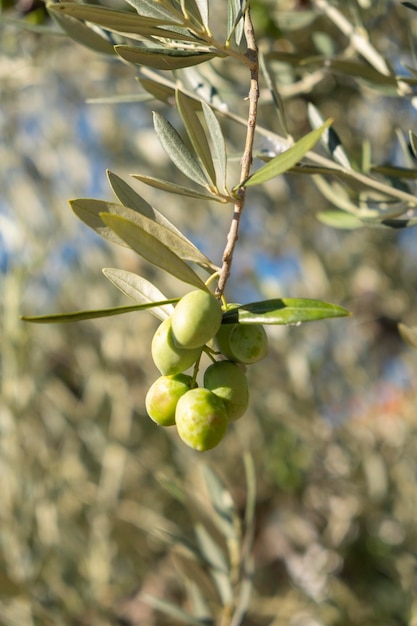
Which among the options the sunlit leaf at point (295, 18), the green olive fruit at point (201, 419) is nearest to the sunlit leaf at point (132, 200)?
the green olive fruit at point (201, 419)

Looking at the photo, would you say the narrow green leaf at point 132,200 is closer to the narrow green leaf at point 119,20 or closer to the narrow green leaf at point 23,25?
the narrow green leaf at point 119,20

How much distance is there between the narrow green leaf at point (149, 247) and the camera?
0.33 meters

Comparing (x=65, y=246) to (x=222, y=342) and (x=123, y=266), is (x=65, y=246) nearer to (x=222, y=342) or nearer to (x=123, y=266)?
(x=123, y=266)

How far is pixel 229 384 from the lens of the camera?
0.40 metres

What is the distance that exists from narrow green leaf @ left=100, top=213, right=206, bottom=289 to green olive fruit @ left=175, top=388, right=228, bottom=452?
6 cm

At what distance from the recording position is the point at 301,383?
144cm

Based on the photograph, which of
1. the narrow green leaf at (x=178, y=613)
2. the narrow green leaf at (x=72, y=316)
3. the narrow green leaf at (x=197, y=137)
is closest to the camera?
the narrow green leaf at (x=72, y=316)

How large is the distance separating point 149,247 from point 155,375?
5.05 feet

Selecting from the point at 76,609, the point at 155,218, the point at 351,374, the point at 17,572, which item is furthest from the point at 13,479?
the point at 155,218

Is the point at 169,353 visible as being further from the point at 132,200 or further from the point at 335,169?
the point at 335,169

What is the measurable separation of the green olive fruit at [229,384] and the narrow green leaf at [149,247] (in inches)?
2.2

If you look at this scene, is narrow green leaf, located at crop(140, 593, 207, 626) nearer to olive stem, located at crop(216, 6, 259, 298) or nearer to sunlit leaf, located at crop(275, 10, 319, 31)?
olive stem, located at crop(216, 6, 259, 298)

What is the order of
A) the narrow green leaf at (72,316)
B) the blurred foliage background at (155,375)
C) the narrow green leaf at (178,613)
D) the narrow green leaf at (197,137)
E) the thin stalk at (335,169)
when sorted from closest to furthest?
the narrow green leaf at (72,316) → the narrow green leaf at (197,137) → the thin stalk at (335,169) → the narrow green leaf at (178,613) → the blurred foliage background at (155,375)

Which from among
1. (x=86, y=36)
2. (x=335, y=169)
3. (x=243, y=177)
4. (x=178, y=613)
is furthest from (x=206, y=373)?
(x=178, y=613)
